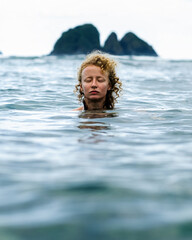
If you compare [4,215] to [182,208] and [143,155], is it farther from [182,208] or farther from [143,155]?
[143,155]

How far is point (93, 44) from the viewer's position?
125 metres

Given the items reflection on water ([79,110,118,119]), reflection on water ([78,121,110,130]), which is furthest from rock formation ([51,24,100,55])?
reflection on water ([78,121,110,130])

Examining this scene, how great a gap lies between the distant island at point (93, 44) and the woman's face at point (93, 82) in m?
115

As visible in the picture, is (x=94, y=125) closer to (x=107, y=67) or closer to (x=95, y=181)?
(x=107, y=67)

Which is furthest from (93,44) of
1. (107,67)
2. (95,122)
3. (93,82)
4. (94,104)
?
(95,122)

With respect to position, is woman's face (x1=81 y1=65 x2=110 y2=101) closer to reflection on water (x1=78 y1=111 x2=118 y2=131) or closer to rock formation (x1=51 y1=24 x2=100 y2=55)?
reflection on water (x1=78 y1=111 x2=118 y2=131)

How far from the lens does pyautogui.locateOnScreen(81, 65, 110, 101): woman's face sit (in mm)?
5797

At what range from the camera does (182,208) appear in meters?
1.88

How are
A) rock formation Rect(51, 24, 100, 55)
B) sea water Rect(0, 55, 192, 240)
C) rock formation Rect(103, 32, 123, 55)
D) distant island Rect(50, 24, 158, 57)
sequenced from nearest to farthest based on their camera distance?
sea water Rect(0, 55, 192, 240) → rock formation Rect(51, 24, 100, 55) → rock formation Rect(103, 32, 123, 55) → distant island Rect(50, 24, 158, 57)

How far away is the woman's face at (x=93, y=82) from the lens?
5.80 m

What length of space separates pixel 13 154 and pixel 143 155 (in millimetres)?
1088

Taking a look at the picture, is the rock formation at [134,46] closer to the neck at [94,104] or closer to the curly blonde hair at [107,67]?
the curly blonde hair at [107,67]

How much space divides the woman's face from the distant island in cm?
11452

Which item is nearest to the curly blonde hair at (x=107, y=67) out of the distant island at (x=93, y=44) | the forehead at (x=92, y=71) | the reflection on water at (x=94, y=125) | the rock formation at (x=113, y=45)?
the forehead at (x=92, y=71)
